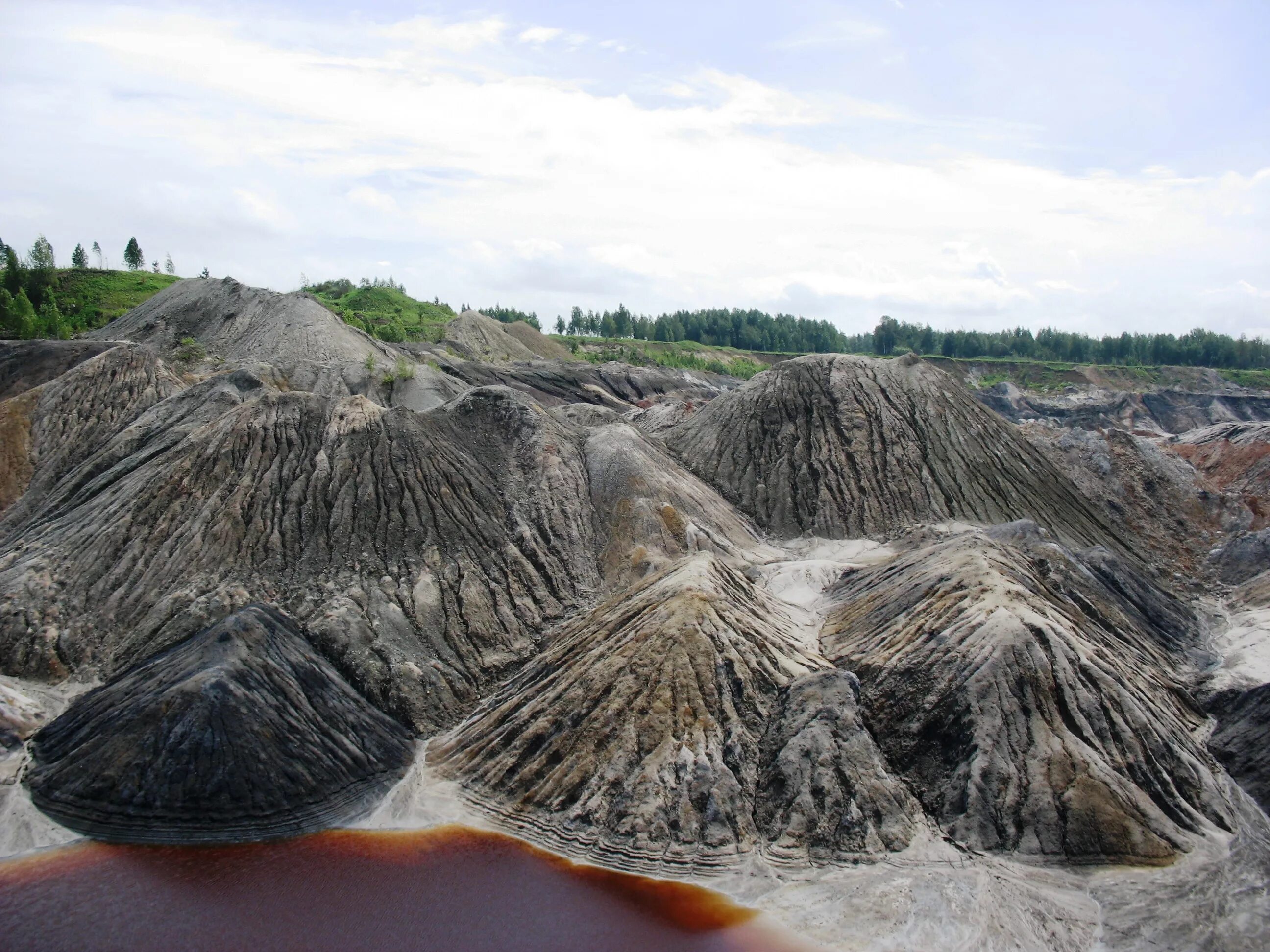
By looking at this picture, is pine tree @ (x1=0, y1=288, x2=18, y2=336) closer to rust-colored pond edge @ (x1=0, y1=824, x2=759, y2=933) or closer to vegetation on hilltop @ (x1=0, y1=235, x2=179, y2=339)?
vegetation on hilltop @ (x1=0, y1=235, x2=179, y2=339)

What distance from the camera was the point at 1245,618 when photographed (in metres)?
27.7

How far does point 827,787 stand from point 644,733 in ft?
11.8

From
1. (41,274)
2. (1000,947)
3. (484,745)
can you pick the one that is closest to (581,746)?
(484,745)

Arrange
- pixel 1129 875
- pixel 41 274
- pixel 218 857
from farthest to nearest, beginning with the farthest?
pixel 41 274
pixel 218 857
pixel 1129 875

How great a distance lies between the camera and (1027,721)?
17.5 meters

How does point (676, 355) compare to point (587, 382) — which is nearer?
point (587, 382)

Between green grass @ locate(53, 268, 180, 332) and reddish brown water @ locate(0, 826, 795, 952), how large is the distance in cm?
5735

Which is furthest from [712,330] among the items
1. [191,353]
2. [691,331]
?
[191,353]

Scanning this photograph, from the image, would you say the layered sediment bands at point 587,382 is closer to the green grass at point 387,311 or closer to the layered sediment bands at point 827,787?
the green grass at point 387,311

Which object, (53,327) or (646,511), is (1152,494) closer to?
(646,511)

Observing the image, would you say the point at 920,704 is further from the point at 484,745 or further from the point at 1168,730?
the point at 484,745

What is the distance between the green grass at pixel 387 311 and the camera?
71.1 metres

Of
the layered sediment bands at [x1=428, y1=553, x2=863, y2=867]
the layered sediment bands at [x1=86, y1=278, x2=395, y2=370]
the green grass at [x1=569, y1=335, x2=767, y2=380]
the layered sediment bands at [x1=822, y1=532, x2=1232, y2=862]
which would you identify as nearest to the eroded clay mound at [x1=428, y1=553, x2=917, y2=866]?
the layered sediment bands at [x1=428, y1=553, x2=863, y2=867]

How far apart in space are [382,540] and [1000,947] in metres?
17.7
